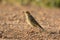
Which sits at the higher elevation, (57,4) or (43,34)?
(57,4)

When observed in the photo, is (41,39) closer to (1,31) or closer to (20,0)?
(1,31)

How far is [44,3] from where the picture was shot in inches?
854

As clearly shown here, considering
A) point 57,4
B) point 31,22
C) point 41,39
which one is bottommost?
point 41,39

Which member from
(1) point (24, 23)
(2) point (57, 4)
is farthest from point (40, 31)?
(2) point (57, 4)

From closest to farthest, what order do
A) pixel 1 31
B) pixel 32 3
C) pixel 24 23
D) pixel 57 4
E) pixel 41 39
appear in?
pixel 41 39, pixel 1 31, pixel 24 23, pixel 57 4, pixel 32 3

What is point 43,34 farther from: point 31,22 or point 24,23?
point 24,23

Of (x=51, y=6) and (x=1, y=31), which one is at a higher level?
(x=51, y=6)

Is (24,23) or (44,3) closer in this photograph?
(24,23)

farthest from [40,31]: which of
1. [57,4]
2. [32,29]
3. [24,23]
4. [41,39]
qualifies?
[57,4]

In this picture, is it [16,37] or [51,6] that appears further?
[51,6]

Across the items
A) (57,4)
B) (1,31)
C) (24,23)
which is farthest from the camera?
(57,4)

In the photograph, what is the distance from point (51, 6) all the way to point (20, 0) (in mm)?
2222

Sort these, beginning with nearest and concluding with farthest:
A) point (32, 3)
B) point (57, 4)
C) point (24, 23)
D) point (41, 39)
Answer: point (41, 39) < point (24, 23) < point (57, 4) < point (32, 3)

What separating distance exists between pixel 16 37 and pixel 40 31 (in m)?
1.24
